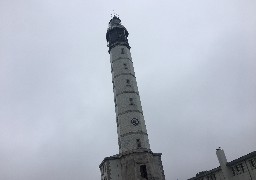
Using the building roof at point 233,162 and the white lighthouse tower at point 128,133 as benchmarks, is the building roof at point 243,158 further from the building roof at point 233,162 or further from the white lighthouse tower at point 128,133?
the white lighthouse tower at point 128,133

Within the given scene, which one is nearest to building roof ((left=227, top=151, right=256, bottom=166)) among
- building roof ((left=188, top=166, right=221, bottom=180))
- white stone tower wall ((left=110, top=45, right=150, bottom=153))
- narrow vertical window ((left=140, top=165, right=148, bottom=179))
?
building roof ((left=188, top=166, right=221, bottom=180))

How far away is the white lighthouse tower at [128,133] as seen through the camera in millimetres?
38094

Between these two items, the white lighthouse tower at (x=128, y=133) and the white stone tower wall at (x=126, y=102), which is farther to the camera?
the white stone tower wall at (x=126, y=102)

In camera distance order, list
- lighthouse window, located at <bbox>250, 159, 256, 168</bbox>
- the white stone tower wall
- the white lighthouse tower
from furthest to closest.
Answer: the white stone tower wall
lighthouse window, located at <bbox>250, 159, 256, 168</bbox>
the white lighthouse tower

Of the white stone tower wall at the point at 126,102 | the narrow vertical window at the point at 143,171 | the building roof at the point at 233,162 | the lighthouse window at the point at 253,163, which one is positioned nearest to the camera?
the narrow vertical window at the point at 143,171

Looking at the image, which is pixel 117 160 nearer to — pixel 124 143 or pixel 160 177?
pixel 124 143

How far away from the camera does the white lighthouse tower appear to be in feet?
125

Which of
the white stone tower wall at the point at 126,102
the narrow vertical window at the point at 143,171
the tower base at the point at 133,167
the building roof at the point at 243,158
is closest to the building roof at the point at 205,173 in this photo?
the building roof at the point at 243,158

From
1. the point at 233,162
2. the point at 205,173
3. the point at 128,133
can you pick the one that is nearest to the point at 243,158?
the point at 233,162

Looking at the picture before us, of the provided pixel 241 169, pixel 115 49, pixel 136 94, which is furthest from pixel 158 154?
pixel 115 49

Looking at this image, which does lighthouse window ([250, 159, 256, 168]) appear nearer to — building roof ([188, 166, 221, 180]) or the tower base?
building roof ([188, 166, 221, 180])

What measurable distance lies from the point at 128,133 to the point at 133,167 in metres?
4.99

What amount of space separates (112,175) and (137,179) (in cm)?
377

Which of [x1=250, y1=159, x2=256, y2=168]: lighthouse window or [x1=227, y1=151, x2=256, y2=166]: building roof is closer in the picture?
[x1=250, y1=159, x2=256, y2=168]: lighthouse window
